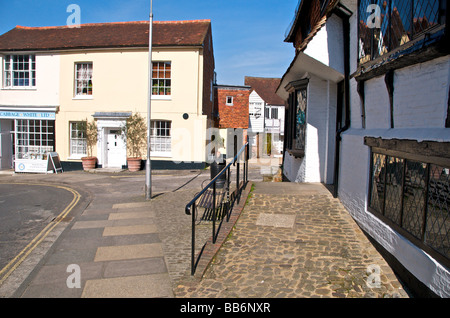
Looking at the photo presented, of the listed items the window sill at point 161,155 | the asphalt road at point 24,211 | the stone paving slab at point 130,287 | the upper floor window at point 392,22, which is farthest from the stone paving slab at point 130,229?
the window sill at point 161,155

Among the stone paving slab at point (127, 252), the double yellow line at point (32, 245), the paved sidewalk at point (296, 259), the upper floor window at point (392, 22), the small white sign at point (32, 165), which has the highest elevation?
the upper floor window at point (392, 22)

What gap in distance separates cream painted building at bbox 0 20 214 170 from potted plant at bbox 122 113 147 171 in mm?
337

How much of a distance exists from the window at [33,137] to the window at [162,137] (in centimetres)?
598

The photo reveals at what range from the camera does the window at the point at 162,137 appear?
18536 millimetres

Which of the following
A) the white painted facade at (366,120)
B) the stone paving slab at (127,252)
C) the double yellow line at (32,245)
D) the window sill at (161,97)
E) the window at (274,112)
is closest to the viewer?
the white painted facade at (366,120)

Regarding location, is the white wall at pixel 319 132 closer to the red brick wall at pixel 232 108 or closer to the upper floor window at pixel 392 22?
the upper floor window at pixel 392 22

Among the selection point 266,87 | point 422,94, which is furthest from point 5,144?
point 266,87

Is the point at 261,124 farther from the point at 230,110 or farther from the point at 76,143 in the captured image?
the point at 76,143

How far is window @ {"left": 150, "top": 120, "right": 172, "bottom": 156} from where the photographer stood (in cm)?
1854
